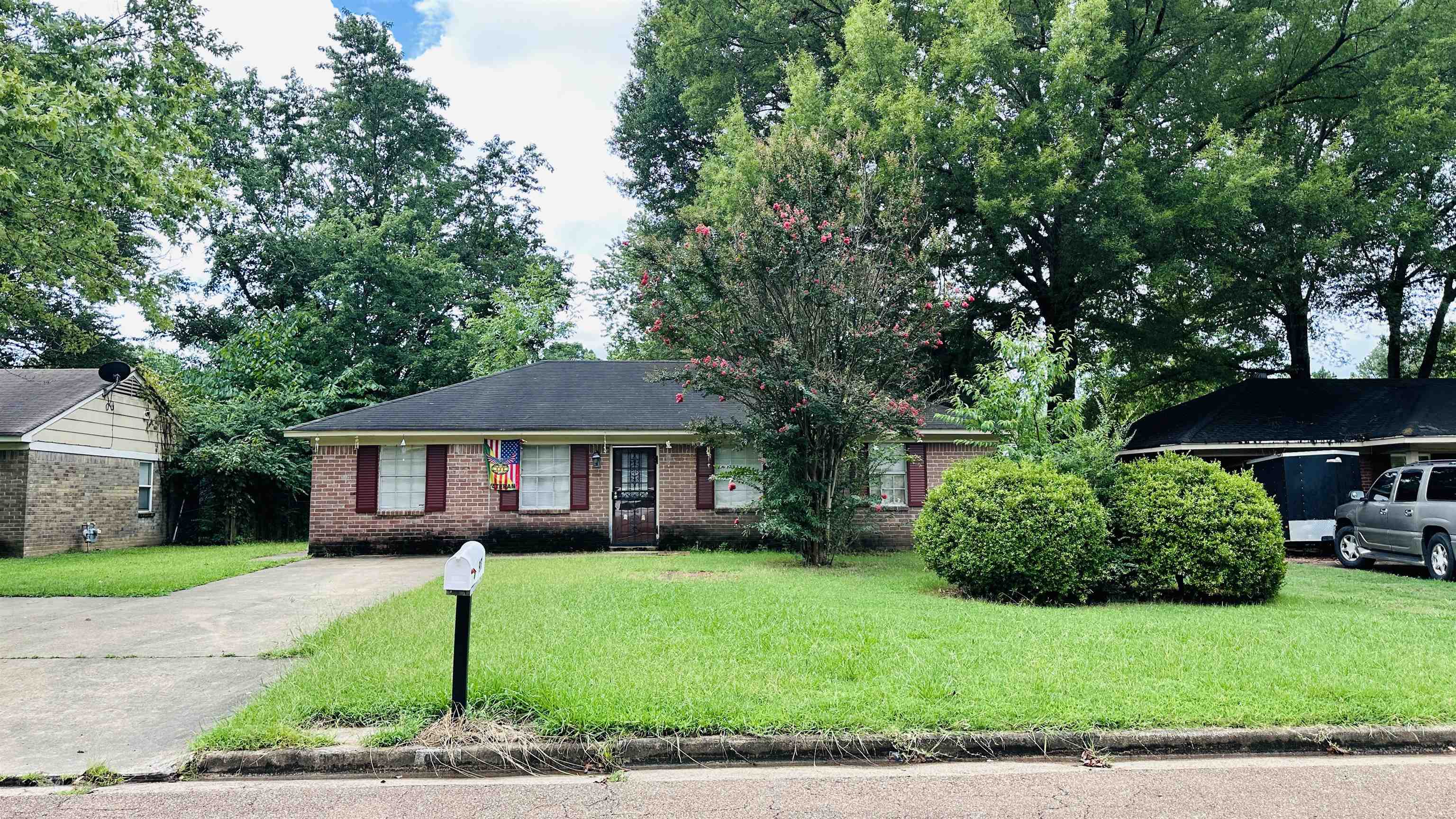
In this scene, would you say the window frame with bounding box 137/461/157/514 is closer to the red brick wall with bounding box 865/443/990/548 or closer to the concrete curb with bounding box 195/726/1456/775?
the red brick wall with bounding box 865/443/990/548

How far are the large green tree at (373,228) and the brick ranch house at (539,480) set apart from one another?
10.9m

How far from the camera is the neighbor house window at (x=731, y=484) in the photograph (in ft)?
58.2

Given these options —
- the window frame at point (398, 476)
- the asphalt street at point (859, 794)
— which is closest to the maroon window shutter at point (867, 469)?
the window frame at point (398, 476)

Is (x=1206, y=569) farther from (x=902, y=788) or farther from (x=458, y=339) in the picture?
(x=458, y=339)

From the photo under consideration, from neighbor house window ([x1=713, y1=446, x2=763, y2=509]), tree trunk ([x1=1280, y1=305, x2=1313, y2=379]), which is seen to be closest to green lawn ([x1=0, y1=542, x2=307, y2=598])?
neighbor house window ([x1=713, y1=446, x2=763, y2=509])

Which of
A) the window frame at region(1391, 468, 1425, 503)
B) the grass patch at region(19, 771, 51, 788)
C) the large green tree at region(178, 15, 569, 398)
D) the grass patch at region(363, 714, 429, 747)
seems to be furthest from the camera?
the large green tree at region(178, 15, 569, 398)

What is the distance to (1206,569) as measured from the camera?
9.42m

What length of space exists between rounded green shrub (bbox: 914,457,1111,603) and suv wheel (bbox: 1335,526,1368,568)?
7832 mm

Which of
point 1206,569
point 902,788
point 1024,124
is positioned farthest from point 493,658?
point 1024,124

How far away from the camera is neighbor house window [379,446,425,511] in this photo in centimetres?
1716

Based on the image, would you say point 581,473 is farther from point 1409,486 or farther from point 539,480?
point 1409,486

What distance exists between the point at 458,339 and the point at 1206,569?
26645 millimetres

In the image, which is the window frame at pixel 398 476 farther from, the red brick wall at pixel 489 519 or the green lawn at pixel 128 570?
the green lawn at pixel 128 570

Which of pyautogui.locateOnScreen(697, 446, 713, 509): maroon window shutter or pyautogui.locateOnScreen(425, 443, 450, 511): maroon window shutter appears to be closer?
pyautogui.locateOnScreen(425, 443, 450, 511): maroon window shutter
